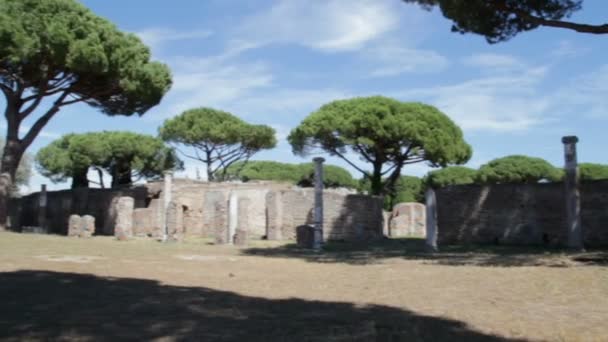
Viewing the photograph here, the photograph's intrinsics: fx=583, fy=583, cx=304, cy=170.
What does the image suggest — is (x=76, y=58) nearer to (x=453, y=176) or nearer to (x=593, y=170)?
(x=453, y=176)

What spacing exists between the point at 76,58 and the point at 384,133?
15291 mm

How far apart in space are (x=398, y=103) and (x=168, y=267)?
22.0 m

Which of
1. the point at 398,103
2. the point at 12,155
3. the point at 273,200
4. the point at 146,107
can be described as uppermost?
the point at 398,103

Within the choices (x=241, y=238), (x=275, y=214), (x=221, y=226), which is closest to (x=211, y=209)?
(x=275, y=214)

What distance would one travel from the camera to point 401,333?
4.13m

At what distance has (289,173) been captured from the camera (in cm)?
4294

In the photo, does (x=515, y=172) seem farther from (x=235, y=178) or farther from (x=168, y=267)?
(x=168, y=267)

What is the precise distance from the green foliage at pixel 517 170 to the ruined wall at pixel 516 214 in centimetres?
2026

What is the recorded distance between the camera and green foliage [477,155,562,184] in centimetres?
3616

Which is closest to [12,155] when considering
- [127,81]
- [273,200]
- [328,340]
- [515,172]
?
[127,81]

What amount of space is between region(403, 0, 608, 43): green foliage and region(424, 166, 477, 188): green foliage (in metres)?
26.7

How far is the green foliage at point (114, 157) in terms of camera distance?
109ft

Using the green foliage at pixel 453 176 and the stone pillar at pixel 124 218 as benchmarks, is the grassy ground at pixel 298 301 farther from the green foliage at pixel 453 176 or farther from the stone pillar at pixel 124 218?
the green foliage at pixel 453 176

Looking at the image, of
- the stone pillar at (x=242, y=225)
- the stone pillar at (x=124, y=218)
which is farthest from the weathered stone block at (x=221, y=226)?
the stone pillar at (x=124, y=218)
